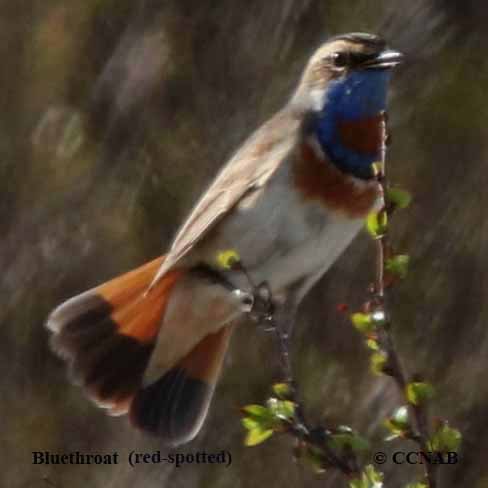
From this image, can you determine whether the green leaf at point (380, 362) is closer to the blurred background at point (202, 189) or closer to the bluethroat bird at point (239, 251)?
the bluethroat bird at point (239, 251)

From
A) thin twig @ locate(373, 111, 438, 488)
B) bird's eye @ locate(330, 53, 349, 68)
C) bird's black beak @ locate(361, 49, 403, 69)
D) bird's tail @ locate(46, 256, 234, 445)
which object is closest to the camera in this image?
thin twig @ locate(373, 111, 438, 488)

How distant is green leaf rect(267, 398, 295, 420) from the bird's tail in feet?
4.65

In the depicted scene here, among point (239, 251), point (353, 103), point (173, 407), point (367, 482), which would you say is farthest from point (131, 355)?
point (367, 482)

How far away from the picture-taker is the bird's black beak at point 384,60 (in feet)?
13.8

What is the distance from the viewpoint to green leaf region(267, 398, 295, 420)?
10.1 feet

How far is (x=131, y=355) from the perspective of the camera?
4.66m

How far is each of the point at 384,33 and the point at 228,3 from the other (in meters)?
0.67

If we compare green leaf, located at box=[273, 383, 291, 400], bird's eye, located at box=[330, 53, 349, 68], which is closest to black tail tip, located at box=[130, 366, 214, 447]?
bird's eye, located at box=[330, 53, 349, 68]

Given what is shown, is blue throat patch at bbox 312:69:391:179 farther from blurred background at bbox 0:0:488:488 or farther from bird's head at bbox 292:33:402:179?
blurred background at bbox 0:0:488:488

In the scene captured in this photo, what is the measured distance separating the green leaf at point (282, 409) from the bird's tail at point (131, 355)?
1419 mm

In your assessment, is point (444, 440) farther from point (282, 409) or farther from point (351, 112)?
point (351, 112)

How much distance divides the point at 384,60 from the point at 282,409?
4.56ft

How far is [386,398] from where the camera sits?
17.2ft

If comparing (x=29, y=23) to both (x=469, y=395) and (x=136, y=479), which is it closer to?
(x=136, y=479)
